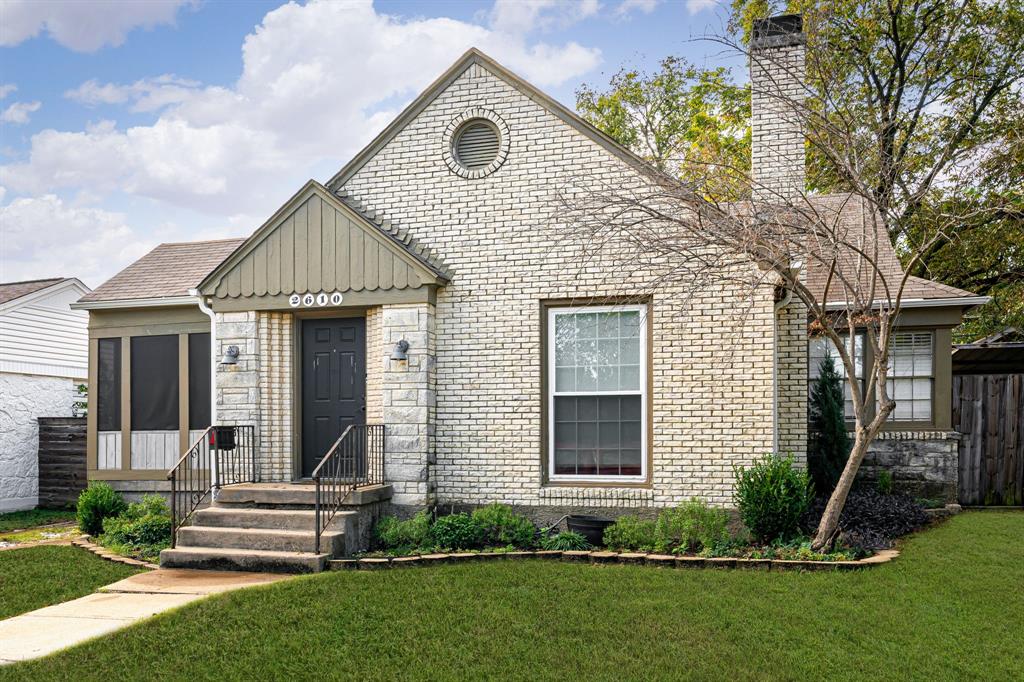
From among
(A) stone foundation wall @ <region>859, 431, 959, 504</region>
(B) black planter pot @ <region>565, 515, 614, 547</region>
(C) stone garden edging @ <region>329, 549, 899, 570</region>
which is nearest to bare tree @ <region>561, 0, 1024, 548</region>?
(C) stone garden edging @ <region>329, 549, 899, 570</region>

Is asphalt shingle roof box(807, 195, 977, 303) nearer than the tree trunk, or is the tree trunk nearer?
the tree trunk

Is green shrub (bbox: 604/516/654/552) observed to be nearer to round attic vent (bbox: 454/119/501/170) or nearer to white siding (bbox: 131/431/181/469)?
round attic vent (bbox: 454/119/501/170)

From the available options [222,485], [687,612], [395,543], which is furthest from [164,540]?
[687,612]

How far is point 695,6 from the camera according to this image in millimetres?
11500

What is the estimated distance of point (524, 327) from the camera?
345 inches

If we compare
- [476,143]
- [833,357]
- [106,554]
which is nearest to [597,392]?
[476,143]

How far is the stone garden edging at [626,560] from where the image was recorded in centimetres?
688

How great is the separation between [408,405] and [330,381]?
126cm

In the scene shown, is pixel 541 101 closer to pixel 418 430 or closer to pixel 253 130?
pixel 418 430

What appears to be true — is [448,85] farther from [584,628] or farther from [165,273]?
[584,628]

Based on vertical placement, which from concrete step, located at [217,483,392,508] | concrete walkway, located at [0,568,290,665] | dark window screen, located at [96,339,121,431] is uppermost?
dark window screen, located at [96,339,121,431]

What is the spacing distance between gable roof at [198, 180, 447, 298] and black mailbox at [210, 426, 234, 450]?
1.61 meters

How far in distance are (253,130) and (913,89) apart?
1481 cm

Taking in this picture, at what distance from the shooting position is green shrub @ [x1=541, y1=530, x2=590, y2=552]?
7.65 meters
